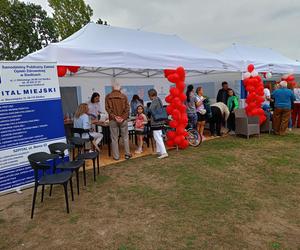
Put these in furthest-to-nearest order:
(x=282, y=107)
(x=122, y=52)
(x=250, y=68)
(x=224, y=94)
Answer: (x=224, y=94)
(x=250, y=68)
(x=282, y=107)
(x=122, y=52)

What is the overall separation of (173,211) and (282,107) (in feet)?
18.1

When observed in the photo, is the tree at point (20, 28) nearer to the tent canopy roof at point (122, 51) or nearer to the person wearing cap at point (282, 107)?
the tent canopy roof at point (122, 51)

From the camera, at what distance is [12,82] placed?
3.59 meters

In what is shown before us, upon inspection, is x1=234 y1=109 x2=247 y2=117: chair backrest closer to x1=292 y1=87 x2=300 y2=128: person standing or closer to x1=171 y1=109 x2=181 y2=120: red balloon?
x1=292 y1=87 x2=300 y2=128: person standing

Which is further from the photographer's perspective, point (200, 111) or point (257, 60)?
point (257, 60)

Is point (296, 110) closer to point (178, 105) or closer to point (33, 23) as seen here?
point (178, 105)

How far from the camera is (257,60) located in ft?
28.1

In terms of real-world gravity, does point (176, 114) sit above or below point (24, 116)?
below

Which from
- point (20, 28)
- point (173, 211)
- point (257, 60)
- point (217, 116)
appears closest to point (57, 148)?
point (173, 211)

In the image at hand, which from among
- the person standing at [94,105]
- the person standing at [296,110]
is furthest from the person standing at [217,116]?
the person standing at [94,105]

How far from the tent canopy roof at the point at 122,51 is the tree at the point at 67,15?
11.7 m

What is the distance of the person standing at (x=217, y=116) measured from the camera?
279 inches

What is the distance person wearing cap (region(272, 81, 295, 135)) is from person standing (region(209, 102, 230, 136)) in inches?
54.0

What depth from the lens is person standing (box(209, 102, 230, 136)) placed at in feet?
23.3
